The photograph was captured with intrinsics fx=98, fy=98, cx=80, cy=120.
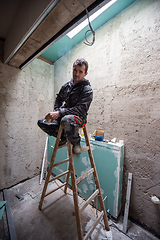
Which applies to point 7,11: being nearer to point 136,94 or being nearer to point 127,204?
point 136,94

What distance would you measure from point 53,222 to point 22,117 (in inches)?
70.4

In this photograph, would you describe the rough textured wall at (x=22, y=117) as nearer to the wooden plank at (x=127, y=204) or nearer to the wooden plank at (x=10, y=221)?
the wooden plank at (x=10, y=221)

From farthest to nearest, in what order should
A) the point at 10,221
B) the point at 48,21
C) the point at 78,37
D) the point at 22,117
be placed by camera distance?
the point at 22,117 → the point at 78,37 → the point at 10,221 → the point at 48,21

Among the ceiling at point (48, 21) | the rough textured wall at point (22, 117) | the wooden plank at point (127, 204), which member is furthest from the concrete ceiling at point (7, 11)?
the wooden plank at point (127, 204)

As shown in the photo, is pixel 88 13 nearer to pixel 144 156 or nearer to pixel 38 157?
pixel 144 156

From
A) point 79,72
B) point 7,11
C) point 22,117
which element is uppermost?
point 7,11

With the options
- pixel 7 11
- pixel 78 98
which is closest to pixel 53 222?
pixel 78 98

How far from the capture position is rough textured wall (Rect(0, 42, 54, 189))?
5.93 feet

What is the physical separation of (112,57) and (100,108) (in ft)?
2.70

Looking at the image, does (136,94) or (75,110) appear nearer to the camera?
(75,110)

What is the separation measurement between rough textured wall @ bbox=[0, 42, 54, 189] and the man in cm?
122

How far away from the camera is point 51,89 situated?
251 centimetres

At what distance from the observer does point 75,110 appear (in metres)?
0.89

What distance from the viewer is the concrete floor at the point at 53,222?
1.12 metres
